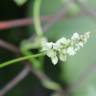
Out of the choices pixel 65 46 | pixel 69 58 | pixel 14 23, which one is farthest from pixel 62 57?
pixel 69 58

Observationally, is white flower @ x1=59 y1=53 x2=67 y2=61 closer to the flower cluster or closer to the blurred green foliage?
the flower cluster

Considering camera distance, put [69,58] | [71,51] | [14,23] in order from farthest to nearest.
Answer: [69,58] < [14,23] < [71,51]

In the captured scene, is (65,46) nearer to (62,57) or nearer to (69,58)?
(62,57)

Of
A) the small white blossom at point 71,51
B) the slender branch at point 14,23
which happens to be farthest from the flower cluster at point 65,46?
the slender branch at point 14,23

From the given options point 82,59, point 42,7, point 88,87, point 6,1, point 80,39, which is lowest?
point 80,39

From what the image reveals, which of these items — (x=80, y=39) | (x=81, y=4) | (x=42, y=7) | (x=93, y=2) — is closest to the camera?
(x=80, y=39)

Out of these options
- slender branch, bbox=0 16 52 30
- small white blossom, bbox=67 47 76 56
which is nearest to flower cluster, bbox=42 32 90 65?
small white blossom, bbox=67 47 76 56

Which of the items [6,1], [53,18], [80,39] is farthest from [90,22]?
[80,39]

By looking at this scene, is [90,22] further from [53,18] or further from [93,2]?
[53,18]
